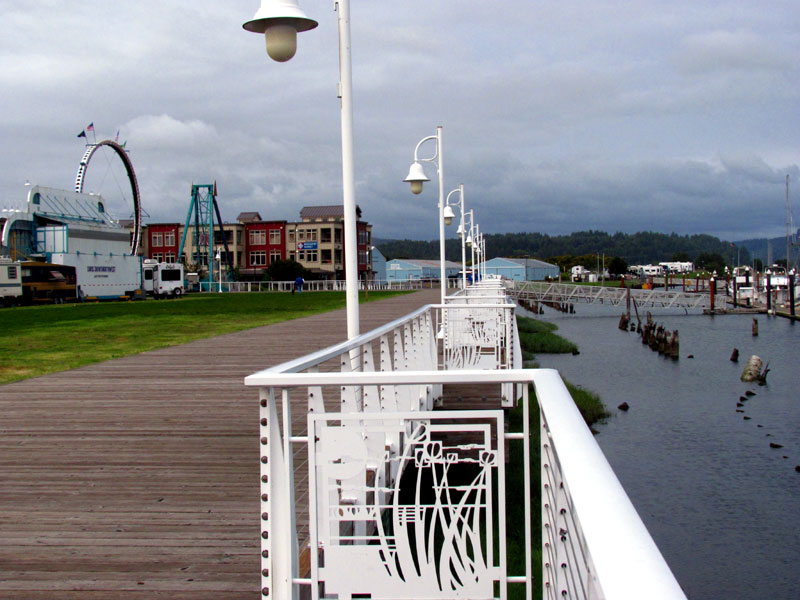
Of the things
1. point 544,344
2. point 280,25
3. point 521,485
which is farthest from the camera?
point 544,344

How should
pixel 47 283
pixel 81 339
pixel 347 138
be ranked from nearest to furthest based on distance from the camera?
pixel 347 138
pixel 81 339
pixel 47 283

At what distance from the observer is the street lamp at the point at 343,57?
601 centimetres

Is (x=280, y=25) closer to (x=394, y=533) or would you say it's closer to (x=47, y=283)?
(x=394, y=533)

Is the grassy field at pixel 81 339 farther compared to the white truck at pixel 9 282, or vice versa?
the white truck at pixel 9 282

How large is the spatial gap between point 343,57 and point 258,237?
102454mm

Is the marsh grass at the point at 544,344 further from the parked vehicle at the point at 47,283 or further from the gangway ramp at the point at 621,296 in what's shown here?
the parked vehicle at the point at 47,283

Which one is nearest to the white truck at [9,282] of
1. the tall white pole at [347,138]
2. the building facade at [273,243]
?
the tall white pole at [347,138]

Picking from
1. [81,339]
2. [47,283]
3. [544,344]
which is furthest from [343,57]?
[47,283]

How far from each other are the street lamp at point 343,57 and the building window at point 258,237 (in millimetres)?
101461

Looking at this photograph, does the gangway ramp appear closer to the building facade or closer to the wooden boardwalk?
the building facade

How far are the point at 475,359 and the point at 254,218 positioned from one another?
103 m

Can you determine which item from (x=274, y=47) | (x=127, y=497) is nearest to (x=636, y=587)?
(x=127, y=497)

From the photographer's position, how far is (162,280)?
66.8 metres

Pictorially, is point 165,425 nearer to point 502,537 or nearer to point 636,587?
point 502,537
